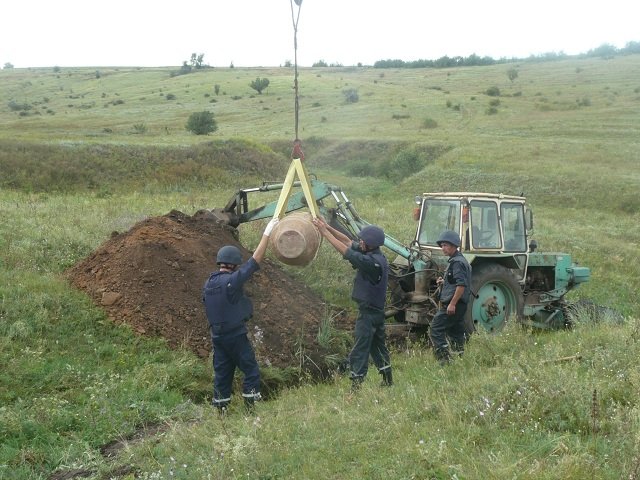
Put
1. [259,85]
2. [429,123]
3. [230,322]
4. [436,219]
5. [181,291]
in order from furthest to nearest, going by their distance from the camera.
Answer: [259,85] → [429,123] → [436,219] → [181,291] → [230,322]

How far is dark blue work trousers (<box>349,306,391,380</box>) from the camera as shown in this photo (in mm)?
6500

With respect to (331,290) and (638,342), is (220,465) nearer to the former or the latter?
(638,342)

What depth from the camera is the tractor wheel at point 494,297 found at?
362 inches

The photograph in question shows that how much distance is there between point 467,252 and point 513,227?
1.11 m

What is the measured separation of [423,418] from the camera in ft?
15.8

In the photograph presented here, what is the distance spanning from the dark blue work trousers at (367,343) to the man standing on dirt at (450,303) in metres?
0.93

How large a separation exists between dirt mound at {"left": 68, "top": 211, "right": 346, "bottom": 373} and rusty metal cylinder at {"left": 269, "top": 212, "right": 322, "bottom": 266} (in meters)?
1.90

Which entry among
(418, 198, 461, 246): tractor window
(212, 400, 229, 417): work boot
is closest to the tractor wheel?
(418, 198, 461, 246): tractor window

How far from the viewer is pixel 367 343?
21.3 feet

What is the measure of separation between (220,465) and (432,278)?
5722 millimetres

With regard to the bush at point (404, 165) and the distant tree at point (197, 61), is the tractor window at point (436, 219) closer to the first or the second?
the bush at point (404, 165)

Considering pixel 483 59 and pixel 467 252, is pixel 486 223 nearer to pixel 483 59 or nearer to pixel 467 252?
pixel 467 252

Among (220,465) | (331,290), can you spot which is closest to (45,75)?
(331,290)

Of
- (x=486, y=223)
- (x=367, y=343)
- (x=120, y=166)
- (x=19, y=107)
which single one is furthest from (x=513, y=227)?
(x=19, y=107)
